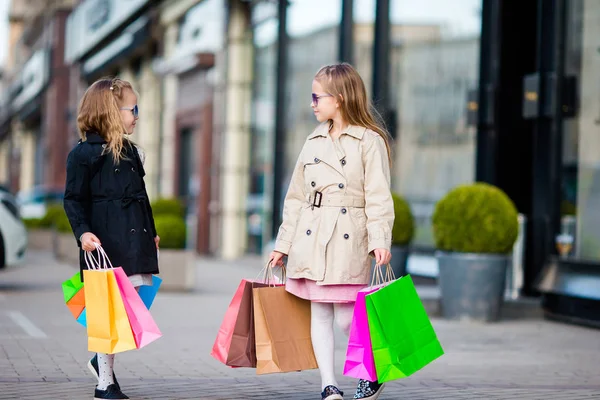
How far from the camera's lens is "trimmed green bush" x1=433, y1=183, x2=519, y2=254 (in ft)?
34.0

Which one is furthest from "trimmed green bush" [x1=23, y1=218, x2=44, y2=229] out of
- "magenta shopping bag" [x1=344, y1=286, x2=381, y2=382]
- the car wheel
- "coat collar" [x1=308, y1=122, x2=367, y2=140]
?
"magenta shopping bag" [x1=344, y1=286, x2=381, y2=382]

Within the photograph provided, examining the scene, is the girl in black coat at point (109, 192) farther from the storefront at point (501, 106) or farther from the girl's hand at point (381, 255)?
the storefront at point (501, 106)

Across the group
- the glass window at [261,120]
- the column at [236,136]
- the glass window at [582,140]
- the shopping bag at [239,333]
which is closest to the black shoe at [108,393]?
the shopping bag at [239,333]

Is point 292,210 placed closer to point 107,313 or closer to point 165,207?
point 107,313

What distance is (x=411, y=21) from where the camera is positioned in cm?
1488

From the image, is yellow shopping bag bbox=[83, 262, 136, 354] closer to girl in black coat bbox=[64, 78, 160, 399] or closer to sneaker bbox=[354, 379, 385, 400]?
girl in black coat bbox=[64, 78, 160, 399]

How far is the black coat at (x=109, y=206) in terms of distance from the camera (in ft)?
18.7

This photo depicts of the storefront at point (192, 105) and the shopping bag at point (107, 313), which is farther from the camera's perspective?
the storefront at point (192, 105)

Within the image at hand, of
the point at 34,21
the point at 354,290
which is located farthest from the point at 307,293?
the point at 34,21

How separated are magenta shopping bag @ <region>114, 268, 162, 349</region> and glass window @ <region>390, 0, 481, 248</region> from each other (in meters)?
8.29

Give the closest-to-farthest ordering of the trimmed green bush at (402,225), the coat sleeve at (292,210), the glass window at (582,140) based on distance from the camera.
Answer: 1. the coat sleeve at (292,210)
2. the glass window at (582,140)
3. the trimmed green bush at (402,225)

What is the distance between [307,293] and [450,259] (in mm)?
5076

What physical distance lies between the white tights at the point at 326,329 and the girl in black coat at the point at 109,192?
0.88m

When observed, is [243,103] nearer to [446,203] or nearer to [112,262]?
[446,203]
